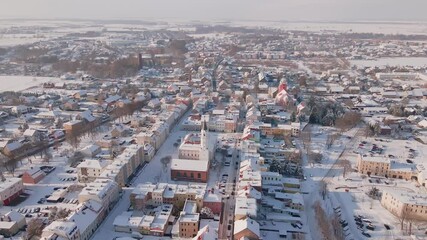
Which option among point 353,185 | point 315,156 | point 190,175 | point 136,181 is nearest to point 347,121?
point 315,156

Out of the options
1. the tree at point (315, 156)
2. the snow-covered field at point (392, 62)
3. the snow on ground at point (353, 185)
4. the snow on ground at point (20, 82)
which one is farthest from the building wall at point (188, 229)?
the snow-covered field at point (392, 62)

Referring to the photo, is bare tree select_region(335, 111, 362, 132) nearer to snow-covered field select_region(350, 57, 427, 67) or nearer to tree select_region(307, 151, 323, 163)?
tree select_region(307, 151, 323, 163)

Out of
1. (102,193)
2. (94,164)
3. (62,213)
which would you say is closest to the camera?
(62,213)

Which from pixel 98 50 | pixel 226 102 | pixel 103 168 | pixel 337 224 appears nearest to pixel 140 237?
pixel 103 168

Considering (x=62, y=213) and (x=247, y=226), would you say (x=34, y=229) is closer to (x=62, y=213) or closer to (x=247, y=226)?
(x=62, y=213)

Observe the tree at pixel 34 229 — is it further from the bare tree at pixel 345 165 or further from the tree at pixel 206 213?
the bare tree at pixel 345 165

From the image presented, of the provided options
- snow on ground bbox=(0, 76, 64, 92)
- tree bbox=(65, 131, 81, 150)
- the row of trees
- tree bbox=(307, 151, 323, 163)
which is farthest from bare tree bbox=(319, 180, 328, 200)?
snow on ground bbox=(0, 76, 64, 92)

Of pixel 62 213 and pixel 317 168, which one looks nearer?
pixel 62 213

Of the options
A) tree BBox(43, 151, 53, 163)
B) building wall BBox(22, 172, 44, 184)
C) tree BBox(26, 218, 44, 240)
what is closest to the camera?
tree BBox(26, 218, 44, 240)

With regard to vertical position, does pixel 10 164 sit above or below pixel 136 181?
above
